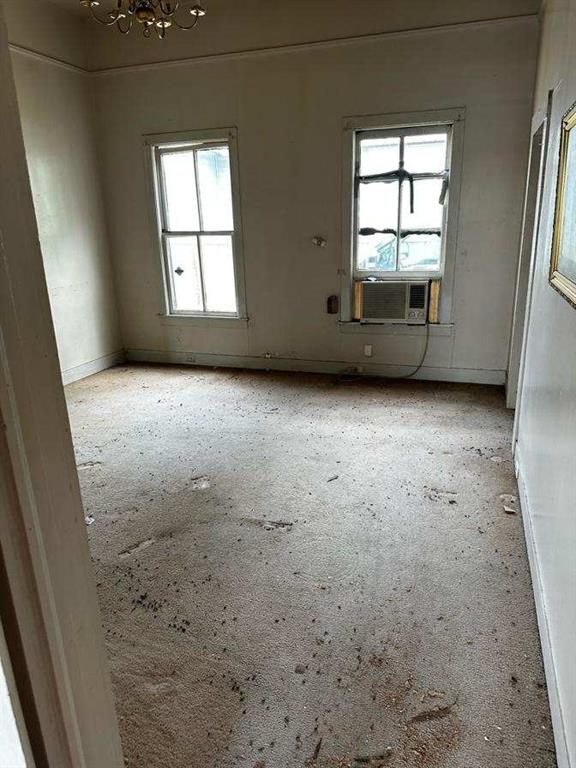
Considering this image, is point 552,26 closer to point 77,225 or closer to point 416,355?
point 416,355

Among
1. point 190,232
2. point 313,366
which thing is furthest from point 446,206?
point 190,232

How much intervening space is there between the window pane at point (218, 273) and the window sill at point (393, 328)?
4.07 feet

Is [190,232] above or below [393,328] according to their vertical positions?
above

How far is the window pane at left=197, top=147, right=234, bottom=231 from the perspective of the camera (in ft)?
16.0

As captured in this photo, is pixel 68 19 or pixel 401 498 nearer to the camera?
pixel 401 498

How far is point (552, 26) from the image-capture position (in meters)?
2.88

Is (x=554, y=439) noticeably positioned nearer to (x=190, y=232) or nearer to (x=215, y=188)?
(x=215, y=188)

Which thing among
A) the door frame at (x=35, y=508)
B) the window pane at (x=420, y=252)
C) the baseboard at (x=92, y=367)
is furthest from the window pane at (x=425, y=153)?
the door frame at (x=35, y=508)

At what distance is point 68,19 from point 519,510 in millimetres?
5586

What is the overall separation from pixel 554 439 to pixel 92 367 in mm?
4667

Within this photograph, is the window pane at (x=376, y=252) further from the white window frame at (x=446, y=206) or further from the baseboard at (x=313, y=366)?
the baseboard at (x=313, y=366)

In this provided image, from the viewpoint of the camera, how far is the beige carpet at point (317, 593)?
147cm

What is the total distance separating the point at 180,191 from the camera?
512 cm

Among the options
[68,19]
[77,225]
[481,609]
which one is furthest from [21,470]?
[68,19]
